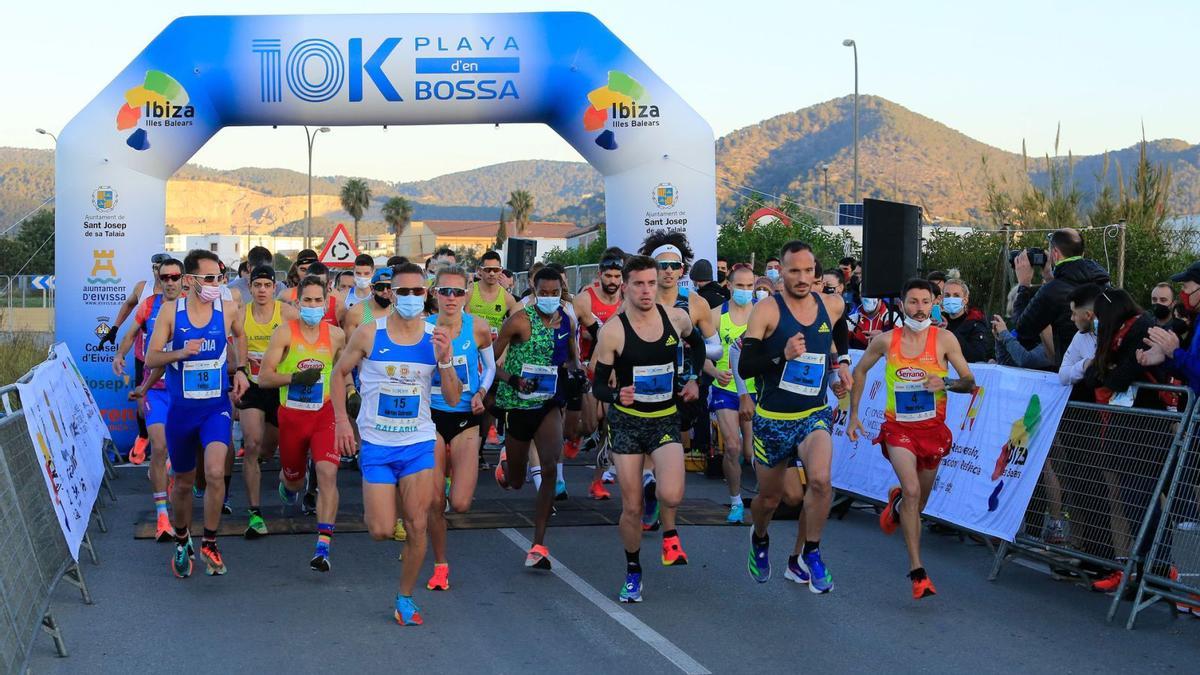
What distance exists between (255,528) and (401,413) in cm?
321

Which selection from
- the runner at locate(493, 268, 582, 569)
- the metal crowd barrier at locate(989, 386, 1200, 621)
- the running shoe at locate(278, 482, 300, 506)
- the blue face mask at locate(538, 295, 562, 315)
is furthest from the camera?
the running shoe at locate(278, 482, 300, 506)

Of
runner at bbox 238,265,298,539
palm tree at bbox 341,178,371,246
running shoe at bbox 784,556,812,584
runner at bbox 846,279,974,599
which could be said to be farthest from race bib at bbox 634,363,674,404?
palm tree at bbox 341,178,371,246

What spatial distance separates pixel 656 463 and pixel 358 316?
349 cm

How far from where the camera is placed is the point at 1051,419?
8.48m

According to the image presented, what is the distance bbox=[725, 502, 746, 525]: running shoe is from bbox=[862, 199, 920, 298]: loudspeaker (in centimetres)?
327

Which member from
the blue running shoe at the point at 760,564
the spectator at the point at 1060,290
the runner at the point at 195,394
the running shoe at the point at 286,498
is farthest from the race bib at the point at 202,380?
the spectator at the point at 1060,290

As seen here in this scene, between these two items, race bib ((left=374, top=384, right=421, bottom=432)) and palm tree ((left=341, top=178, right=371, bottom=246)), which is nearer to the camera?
race bib ((left=374, top=384, right=421, bottom=432))

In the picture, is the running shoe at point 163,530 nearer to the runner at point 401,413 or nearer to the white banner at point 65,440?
the white banner at point 65,440

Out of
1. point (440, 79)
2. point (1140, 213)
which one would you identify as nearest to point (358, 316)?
point (440, 79)

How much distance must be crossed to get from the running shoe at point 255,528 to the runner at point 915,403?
176 inches

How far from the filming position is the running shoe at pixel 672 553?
811 cm

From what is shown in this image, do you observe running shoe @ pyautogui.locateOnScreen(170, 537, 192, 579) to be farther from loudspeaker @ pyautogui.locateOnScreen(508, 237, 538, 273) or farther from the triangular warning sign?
loudspeaker @ pyautogui.locateOnScreen(508, 237, 538, 273)

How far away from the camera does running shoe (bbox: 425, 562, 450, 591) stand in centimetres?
796

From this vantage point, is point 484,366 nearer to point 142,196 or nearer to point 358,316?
point 358,316
